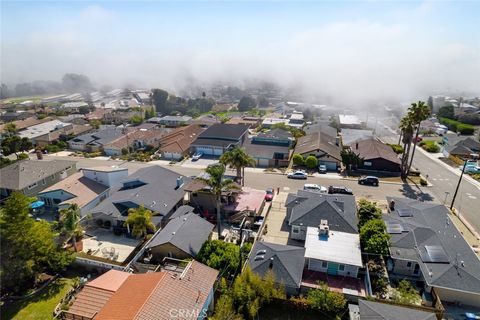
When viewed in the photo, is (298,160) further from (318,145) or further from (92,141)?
(92,141)

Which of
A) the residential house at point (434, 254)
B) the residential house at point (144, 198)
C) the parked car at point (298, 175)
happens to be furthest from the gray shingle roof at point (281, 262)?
the parked car at point (298, 175)

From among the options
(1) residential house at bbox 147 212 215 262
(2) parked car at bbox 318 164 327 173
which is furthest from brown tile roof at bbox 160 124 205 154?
(1) residential house at bbox 147 212 215 262

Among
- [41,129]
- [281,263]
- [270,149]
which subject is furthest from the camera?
[41,129]

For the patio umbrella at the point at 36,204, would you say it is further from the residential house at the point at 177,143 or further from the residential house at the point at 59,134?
the residential house at the point at 59,134


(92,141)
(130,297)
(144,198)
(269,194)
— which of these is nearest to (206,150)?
(269,194)

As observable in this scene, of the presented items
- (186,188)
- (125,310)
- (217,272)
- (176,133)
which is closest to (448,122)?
(176,133)

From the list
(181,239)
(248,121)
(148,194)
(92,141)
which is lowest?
(248,121)
